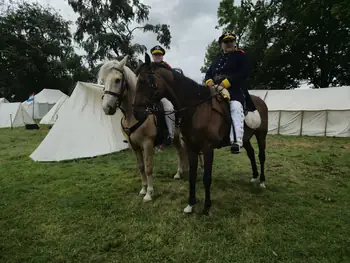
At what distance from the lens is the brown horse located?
112 inches

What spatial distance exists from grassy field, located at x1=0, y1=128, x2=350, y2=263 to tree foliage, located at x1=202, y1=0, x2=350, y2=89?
17.6 m

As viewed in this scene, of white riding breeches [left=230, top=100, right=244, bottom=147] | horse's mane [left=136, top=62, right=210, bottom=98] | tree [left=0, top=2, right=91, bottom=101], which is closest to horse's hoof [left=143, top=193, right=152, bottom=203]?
white riding breeches [left=230, top=100, right=244, bottom=147]

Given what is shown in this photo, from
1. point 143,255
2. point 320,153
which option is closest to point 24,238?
point 143,255

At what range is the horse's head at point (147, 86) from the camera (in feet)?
9.22

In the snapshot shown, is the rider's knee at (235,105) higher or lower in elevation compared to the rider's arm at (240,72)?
lower

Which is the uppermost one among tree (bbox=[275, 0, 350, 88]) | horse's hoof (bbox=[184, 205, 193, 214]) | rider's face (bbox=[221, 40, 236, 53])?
tree (bbox=[275, 0, 350, 88])

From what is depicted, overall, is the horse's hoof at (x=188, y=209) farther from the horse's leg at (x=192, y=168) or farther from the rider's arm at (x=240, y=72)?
the rider's arm at (x=240, y=72)

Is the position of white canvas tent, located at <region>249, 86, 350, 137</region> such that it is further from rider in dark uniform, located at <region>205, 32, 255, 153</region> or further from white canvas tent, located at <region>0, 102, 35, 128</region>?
white canvas tent, located at <region>0, 102, 35, 128</region>

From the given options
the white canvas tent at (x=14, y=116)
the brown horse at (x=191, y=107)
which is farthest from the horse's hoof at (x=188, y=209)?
the white canvas tent at (x=14, y=116)

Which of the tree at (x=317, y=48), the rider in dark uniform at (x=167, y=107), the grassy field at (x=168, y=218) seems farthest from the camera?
the tree at (x=317, y=48)

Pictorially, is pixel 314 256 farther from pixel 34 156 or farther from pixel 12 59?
pixel 12 59

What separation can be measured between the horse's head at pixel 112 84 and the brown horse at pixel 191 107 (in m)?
0.75

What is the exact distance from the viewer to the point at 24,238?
2783mm

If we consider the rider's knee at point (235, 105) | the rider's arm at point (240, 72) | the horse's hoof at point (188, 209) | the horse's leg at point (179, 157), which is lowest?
the horse's hoof at point (188, 209)
